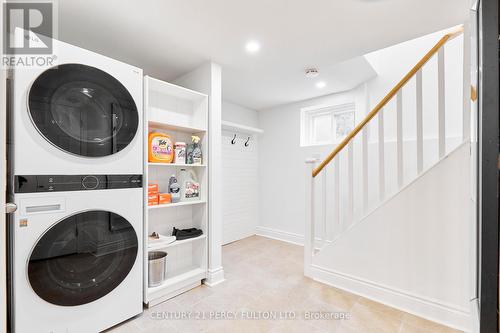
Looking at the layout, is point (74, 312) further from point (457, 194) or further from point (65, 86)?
point (457, 194)

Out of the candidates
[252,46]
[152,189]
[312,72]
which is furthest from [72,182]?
[312,72]

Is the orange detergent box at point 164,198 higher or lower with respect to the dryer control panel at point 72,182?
lower

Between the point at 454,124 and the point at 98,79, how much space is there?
3232mm

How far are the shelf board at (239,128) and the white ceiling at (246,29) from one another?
958 mm

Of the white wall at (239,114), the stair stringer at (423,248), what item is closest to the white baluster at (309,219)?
the stair stringer at (423,248)

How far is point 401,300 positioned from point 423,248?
0.48 metres

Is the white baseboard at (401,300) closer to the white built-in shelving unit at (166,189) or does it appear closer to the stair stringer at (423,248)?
the stair stringer at (423,248)

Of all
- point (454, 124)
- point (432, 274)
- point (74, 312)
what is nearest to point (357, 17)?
point (454, 124)

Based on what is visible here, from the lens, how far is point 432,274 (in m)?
1.72

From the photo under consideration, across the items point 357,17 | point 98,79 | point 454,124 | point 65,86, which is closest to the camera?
point 65,86

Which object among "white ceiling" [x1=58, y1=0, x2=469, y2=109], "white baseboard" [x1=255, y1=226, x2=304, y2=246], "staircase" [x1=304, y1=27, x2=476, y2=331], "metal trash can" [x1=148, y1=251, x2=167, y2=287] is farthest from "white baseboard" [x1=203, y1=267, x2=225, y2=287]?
"white ceiling" [x1=58, y1=0, x2=469, y2=109]

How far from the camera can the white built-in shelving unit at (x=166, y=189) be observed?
2.04 m

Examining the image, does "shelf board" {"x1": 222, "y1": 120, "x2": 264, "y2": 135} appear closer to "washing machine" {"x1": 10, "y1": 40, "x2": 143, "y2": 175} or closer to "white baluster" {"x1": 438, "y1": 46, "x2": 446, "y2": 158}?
"washing machine" {"x1": 10, "y1": 40, "x2": 143, "y2": 175}

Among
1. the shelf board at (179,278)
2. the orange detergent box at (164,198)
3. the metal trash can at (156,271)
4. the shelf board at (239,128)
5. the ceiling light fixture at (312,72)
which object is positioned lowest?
the shelf board at (179,278)
